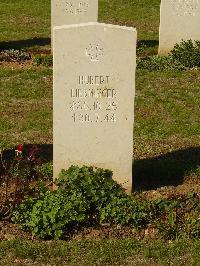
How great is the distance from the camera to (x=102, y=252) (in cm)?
652

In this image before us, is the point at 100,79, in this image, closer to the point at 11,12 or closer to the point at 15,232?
the point at 15,232

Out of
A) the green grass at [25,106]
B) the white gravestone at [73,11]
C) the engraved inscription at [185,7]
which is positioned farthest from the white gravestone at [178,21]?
the green grass at [25,106]

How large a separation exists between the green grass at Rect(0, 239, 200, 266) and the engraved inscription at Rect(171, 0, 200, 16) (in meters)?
9.01

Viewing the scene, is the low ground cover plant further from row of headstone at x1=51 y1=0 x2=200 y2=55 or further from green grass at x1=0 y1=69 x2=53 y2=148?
row of headstone at x1=51 y1=0 x2=200 y2=55

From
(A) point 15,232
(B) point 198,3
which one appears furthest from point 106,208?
(B) point 198,3

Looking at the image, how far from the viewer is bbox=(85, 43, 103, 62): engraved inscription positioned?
7.21m

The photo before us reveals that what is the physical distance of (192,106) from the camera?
38.2 ft

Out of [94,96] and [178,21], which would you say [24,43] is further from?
[94,96]

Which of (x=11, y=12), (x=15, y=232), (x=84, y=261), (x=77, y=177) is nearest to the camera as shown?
(x=84, y=261)

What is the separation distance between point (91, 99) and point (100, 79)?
28cm

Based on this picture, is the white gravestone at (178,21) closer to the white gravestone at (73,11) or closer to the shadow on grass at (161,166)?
the white gravestone at (73,11)

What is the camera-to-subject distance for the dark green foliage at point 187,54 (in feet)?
46.2

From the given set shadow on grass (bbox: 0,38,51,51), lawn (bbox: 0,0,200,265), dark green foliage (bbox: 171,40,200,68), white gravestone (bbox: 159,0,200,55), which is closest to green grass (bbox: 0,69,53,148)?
lawn (bbox: 0,0,200,265)

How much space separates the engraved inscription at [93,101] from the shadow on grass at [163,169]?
1136 mm
